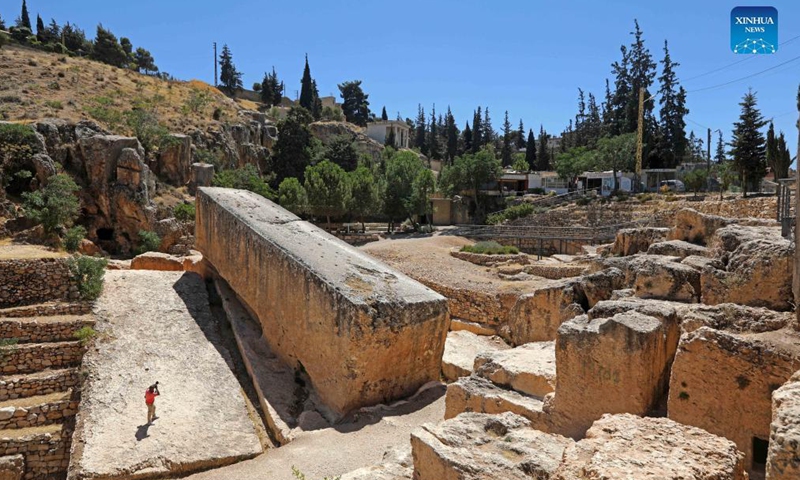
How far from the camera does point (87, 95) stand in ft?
94.8

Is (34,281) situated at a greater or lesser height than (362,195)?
lesser

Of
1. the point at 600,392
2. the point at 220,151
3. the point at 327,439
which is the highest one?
the point at 220,151

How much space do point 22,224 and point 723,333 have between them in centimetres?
1817

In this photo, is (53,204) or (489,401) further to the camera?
(53,204)

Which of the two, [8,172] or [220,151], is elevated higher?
[220,151]

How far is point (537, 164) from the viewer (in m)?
54.9

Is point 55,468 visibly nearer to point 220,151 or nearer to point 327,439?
point 327,439

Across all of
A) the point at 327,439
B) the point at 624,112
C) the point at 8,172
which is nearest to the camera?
the point at 327,439

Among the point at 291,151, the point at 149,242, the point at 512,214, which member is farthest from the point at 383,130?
the point at 149,242

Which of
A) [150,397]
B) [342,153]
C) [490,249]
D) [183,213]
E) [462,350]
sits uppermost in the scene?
[342,153]

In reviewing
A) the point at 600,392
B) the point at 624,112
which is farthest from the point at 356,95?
the point at 600,392

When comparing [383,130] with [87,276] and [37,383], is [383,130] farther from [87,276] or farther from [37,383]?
[37,383]

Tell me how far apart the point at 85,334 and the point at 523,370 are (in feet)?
26.4

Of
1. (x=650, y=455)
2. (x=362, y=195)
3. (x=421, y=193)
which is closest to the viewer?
(x=650, y=455)
